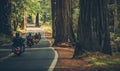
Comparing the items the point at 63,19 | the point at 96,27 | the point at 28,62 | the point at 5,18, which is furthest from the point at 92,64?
the point at 5,18

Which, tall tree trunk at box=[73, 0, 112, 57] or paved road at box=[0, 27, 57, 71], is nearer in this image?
paved road at box=[0, 27, 57, 71]

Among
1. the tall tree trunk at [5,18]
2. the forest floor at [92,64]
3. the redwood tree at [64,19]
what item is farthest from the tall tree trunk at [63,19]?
the forest floor at [92,64]

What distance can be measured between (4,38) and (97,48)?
22.0 m

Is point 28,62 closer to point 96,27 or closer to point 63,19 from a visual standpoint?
point 96,27

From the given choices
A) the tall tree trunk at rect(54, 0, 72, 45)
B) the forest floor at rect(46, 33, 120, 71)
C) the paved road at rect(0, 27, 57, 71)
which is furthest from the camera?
the tall tree trunk at rect(54, 0, 72, 45)

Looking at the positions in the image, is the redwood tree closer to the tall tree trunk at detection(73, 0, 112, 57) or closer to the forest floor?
the tall tree trunk at detection(73, 0, 112, 57)

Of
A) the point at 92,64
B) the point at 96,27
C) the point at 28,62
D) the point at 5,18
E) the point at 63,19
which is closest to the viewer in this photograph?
the point at 92,64

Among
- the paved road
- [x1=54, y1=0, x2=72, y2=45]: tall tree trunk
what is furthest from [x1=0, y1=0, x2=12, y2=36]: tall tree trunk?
the paved road

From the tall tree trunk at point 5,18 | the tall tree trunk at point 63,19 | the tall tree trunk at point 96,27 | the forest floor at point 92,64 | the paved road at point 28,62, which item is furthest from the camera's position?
the tall tree trunk at point 5,18

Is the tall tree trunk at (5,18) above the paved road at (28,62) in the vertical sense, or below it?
above

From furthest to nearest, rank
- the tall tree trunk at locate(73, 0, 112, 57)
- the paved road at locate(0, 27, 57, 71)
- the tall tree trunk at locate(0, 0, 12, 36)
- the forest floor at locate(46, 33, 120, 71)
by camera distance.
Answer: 1. the tall tree trunk at locate(0, 0, 12, 36)
2. the tall tree trunk at locate(73, 0, 112, 57)
3. the paved road at locate(0, 27, 57, 71)
4. the forest floor at locate(46, 33, 120, 71)

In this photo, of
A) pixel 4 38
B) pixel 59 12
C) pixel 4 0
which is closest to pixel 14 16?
pixel 4 0

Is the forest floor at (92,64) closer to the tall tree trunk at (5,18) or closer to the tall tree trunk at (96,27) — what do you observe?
the tall tree trunk at (96,27)

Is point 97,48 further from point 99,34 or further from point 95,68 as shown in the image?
point 95,68
